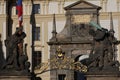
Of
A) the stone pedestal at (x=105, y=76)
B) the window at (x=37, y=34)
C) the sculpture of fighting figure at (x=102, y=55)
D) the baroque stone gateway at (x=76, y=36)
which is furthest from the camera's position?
the window at (x=37, y=34)

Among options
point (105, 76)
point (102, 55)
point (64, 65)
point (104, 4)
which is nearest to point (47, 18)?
point (104, 4)

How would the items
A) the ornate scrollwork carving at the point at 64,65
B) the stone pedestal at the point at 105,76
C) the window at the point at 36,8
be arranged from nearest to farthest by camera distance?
1. the stone pedestal at the point at 105,76
2. the ornate scrollwork carving at the point at 64,65
3. the window at the point at 36,8

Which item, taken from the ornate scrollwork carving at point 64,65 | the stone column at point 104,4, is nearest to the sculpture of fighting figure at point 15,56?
the ornate scrollwork carving at point 64,65

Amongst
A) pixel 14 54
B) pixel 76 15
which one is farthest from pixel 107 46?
pixel 76 15

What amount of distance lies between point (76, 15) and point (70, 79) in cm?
726

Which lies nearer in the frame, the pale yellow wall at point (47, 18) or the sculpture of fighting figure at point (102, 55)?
the sculpture of fighting figure at point (102, 55)

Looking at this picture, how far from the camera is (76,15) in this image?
5222cm

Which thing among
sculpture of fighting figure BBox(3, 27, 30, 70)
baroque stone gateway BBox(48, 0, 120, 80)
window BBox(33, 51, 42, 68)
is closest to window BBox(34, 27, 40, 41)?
window BBox(33, 51, 42, 68)

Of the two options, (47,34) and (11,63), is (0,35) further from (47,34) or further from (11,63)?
(11,63)

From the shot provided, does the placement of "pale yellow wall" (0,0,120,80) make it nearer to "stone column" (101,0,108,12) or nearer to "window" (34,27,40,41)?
"stone column" (101,0,108,12)

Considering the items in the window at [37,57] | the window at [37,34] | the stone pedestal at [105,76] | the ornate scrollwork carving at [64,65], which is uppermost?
the window at [37,34]

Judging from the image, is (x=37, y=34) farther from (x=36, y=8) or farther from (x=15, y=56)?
(x=15, y=56)

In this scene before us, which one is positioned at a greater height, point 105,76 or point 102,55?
point 102,55

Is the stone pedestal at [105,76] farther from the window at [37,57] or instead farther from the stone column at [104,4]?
the stone column at [104,4]
